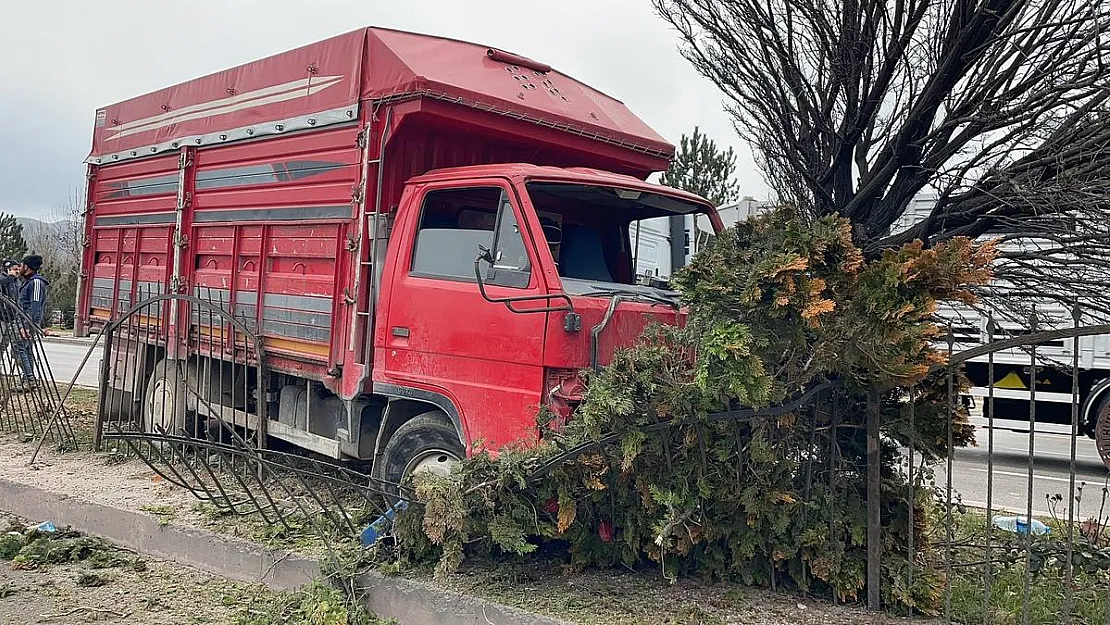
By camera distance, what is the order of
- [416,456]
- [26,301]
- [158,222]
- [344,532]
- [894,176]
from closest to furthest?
1. [344,532]
2. [416,456]
3. [894,176]
4. [158,222]
5. [26,301]

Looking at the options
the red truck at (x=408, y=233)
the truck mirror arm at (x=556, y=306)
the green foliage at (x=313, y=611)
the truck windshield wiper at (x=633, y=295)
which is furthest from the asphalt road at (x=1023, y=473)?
the green foliage at (x=313, y=611)

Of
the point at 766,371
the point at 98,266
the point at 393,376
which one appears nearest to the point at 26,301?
the point at 98,266


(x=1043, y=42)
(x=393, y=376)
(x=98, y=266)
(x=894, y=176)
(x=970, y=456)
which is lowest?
(x=970, y=456)

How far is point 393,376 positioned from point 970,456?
8928mm

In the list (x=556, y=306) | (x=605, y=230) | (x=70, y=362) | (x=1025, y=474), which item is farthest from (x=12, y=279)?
(x=1025, y=474)

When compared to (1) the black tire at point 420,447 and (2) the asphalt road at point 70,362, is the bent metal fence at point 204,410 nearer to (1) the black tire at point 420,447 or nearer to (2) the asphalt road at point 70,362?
(1) the black tire at point 420,447

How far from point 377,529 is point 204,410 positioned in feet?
11.9

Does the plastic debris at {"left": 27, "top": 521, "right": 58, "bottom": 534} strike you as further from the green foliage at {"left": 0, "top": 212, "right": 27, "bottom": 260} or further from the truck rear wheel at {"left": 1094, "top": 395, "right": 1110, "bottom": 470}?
the green foliage at {"left": 0, "top": 212, "right": 27, "bottom": 260}

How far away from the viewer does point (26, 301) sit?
490 inches

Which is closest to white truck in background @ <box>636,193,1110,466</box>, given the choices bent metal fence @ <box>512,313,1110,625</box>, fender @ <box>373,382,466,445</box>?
fender @ <box>373,382,466,445</box>

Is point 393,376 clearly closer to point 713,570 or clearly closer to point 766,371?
point 713,570

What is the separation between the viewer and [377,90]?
5617mm

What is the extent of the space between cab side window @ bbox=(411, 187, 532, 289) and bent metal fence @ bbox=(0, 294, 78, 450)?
4519 mm

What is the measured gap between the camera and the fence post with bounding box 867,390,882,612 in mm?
3828
